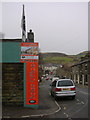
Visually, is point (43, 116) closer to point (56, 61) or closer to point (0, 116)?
point (0, 116)

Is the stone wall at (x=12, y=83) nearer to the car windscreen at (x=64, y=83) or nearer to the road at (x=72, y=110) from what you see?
the road at (x=72, y=110)

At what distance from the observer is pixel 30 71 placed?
1189 centimetres

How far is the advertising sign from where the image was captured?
11805 millimetres

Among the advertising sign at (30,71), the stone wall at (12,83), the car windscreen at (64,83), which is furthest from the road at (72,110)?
the stone wall at (12,83)

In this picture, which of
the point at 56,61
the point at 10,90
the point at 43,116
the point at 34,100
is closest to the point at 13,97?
the point at 10,90

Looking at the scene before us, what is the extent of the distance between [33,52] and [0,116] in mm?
4242

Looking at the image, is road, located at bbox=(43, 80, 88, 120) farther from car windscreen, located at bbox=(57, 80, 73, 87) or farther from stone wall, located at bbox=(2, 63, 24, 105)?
stone wall, located at bbox=(2, 63, 24, 105)

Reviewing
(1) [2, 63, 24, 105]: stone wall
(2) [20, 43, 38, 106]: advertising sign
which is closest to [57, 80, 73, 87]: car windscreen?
(2) [20, 43, 38, 106]: advertising sign

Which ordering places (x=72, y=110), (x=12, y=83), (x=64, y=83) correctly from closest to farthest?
(x=72, y=110)
(x=12, y=83)
(x=64, y=83)

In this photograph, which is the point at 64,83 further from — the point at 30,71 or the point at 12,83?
the point at 12,83

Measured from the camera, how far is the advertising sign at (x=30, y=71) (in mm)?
11805

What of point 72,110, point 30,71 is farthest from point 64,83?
point 72,110

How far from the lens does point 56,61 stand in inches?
6211

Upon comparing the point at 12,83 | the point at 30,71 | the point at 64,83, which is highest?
the point at 30,71
